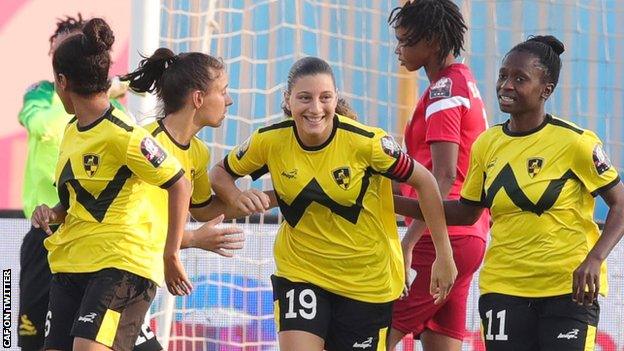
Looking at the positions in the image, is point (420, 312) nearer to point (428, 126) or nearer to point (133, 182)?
point (428, 126)

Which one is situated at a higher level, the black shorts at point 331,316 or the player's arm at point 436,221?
the player's arm at point 436,221

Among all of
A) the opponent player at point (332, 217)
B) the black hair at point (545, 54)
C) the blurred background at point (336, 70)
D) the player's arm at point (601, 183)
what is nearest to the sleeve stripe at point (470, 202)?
the opponent player at point (332, 217)

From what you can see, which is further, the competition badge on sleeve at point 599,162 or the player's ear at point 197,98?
the player's ear at point 197,98

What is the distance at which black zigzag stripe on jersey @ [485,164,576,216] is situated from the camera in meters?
4.77

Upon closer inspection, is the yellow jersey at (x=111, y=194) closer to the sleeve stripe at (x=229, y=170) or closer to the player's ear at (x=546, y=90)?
the sleeve stripe at (x=229, y=170)

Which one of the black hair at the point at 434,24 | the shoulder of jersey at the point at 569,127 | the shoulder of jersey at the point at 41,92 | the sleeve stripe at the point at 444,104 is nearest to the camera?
the shoulder of jersey at the point at 569,127

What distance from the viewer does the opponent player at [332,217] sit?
16.0ft

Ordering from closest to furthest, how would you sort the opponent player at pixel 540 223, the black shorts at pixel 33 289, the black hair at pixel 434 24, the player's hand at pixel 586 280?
1. the player's hand at pixel 586 280
2. the opponent player at pixel 540 223
3. the black hair at pixel 434 24
4. the black shorts at pixel 33 289

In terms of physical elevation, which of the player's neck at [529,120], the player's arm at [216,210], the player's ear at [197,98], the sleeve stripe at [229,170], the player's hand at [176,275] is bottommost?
the player's hand at [176,275]

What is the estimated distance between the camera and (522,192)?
4805 mm

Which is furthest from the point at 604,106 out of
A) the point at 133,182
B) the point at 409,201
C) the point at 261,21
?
the point at 133,182

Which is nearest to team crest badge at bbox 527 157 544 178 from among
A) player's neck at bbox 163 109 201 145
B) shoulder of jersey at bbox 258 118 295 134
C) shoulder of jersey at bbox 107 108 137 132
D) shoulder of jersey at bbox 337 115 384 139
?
shoulder of jersey at bbox 337 115 384 139

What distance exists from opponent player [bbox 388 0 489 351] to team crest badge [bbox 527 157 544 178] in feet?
1.57

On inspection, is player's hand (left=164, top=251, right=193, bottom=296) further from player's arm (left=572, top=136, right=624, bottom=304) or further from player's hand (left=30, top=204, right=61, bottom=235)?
player's arm (left=572, top=136, right=624, bottom=304)
